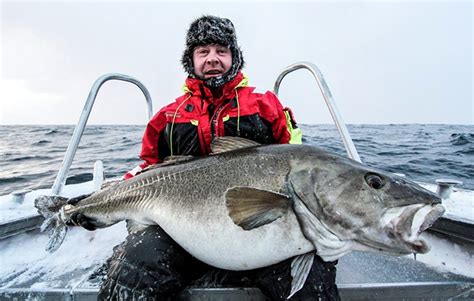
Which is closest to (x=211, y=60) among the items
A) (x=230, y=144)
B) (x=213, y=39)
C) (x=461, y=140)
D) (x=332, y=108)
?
(x=213, y=39)

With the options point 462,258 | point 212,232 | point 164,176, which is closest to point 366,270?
point 462,258

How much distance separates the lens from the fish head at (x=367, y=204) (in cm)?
162

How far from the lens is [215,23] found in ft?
10.9

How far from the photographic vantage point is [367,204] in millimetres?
1701

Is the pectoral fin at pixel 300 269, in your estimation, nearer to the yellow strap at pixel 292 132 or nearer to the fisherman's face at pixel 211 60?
the yellow strap at pixel 292 132

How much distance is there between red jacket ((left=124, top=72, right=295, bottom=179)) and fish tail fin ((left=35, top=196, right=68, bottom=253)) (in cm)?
59

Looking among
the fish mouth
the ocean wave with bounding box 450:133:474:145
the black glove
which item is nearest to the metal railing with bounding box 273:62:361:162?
the fish mouth

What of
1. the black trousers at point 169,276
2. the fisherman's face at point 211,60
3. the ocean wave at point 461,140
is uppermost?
the fisherman's face at point 211,60

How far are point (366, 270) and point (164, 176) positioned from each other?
1758mm

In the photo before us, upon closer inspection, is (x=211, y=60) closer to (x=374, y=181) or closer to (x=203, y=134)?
(x=203, y=134)

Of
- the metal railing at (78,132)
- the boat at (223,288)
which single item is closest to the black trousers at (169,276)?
the boat at (223,288)

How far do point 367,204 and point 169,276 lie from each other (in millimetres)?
1221

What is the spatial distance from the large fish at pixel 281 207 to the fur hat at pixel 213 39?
1046 millimetres

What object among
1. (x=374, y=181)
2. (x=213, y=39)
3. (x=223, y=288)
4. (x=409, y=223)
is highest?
(x=213, y=39)
